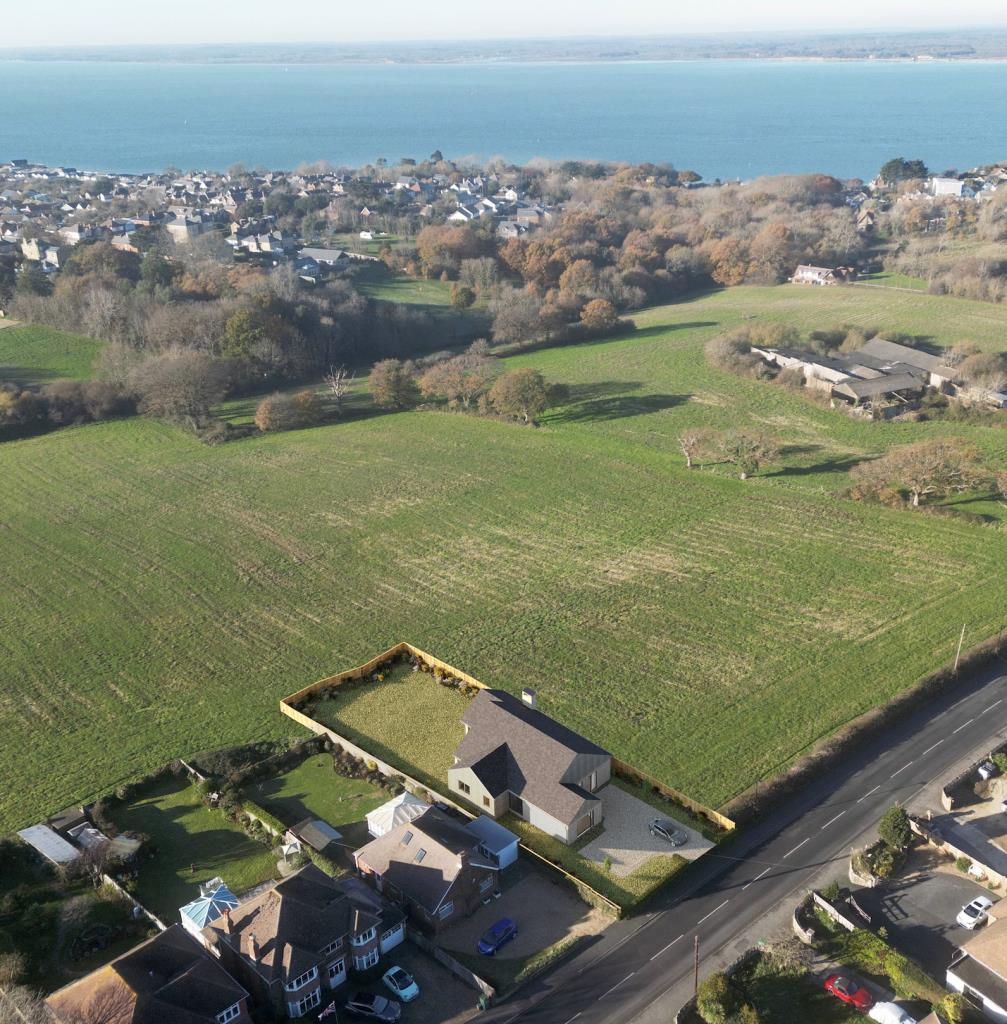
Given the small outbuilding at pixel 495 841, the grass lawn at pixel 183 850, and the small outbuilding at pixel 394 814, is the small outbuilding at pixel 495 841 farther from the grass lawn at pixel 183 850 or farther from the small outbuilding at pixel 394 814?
the grass lawn at pixel 183 850

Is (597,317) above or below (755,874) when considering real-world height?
above

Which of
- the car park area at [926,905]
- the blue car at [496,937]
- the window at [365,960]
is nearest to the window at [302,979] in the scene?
the window at [365,960]

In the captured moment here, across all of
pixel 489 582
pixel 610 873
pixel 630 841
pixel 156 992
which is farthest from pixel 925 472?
pixel 156 992

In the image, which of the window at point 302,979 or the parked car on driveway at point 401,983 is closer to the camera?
the window at point 302,979

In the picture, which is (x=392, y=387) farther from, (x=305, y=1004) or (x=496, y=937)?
(x=305, y=1004)

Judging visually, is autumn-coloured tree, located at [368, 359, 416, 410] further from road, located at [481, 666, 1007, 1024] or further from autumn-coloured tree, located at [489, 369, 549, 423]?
road, located at [481, 666, 1007, 1024]
